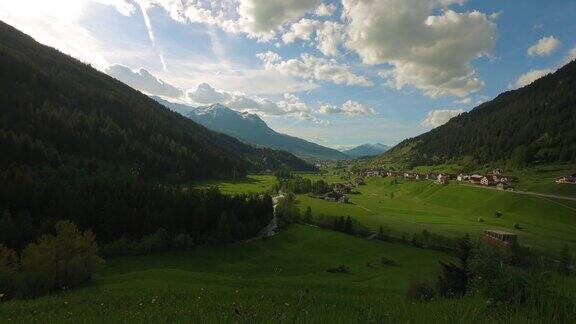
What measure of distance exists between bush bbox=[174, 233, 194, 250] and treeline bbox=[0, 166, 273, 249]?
334 cm

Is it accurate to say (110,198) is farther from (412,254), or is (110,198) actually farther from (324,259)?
(412,254)

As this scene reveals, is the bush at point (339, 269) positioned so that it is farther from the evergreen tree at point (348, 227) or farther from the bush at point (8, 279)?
the bush at point (8, 279)

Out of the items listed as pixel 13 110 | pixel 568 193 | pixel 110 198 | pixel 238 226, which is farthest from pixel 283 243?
pixel 13 110

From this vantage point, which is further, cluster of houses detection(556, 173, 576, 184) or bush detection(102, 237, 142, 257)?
cluster of houses detection(556, 173, 576, 184)

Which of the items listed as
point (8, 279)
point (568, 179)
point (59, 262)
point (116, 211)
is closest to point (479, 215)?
point (568, 179)

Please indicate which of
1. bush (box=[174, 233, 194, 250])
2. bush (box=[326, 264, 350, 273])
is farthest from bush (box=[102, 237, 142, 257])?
bush (box=[326, 264, 350, 273])

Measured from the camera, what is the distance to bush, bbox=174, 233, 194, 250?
10444 cm

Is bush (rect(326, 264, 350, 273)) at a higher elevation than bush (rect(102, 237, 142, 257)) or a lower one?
lower

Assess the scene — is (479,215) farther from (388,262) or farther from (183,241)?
(183,241)

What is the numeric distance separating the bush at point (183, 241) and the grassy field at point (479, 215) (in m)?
59.9

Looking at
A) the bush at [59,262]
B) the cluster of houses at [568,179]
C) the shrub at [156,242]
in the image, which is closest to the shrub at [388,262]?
the shrub at [156,242]

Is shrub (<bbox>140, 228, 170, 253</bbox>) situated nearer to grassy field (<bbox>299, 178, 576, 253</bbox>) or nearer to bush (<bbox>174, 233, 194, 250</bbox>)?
bush (<bbox>174, 233, 194, 250</bbox>)

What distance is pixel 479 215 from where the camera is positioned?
168 m

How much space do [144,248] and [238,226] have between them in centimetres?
2885
